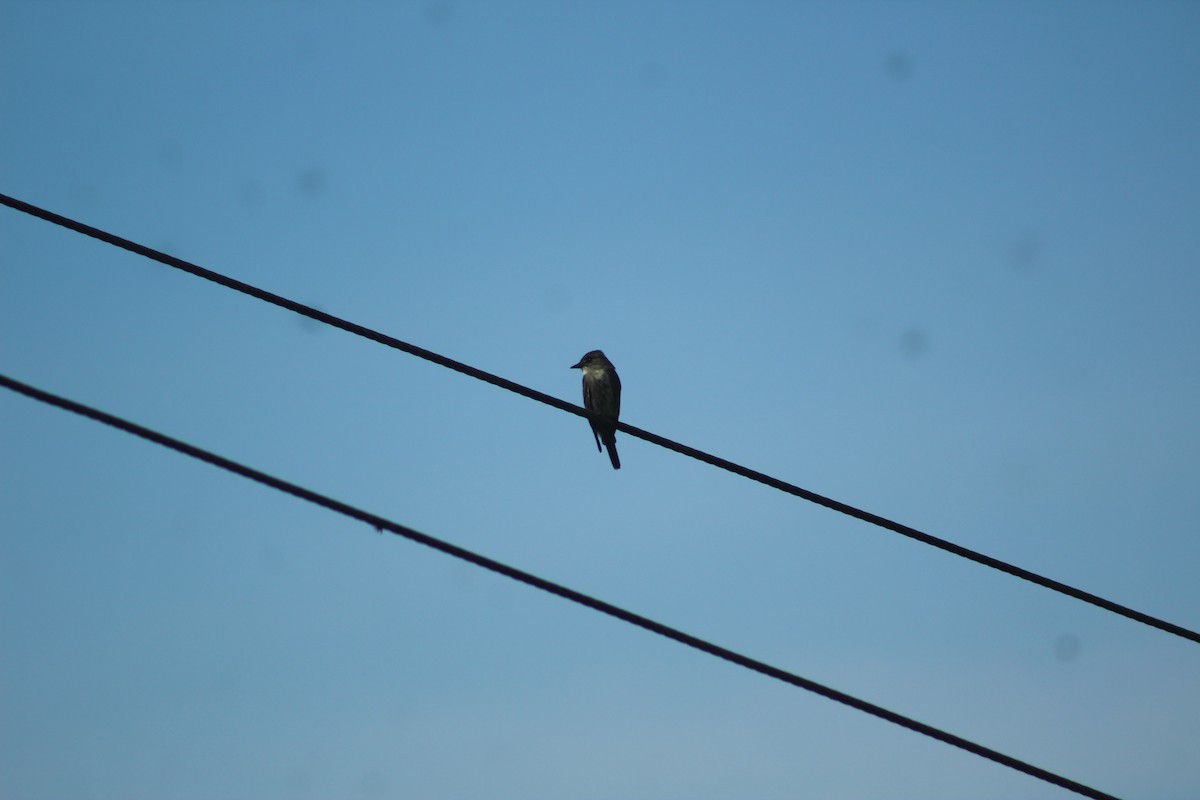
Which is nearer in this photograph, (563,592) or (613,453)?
(563,592)

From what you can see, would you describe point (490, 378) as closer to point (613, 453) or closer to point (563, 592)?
point (563, 592)

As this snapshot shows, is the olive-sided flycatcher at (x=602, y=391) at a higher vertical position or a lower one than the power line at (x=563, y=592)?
higher

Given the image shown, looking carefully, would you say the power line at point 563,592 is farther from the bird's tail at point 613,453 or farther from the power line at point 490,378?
the bird's tail at point 613,453

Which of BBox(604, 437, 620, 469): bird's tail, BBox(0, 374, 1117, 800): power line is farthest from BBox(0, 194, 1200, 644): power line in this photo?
BBox(604, 437, 620, 469): bird's tail

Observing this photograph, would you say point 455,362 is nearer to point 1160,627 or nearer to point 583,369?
point 1160,627

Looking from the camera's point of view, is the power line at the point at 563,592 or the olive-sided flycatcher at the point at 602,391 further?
the olive-sided flycatcher at the point at 602,391

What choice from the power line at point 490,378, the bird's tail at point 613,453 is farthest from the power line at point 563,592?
the bird's tail at point 613,453

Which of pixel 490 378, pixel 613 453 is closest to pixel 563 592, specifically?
pixel 490 378

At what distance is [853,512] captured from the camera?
6.55 meters

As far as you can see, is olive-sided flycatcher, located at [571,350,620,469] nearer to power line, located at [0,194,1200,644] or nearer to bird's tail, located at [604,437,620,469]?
bird's tail, located at [604,437,620,469]

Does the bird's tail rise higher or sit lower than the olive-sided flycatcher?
lower

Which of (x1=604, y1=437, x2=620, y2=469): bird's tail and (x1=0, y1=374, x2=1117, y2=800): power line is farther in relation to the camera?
(x1=604, y1=437, x2=620, y2=469): bird's tail

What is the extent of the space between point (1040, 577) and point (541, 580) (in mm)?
2465

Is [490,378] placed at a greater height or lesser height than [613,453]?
lesser
